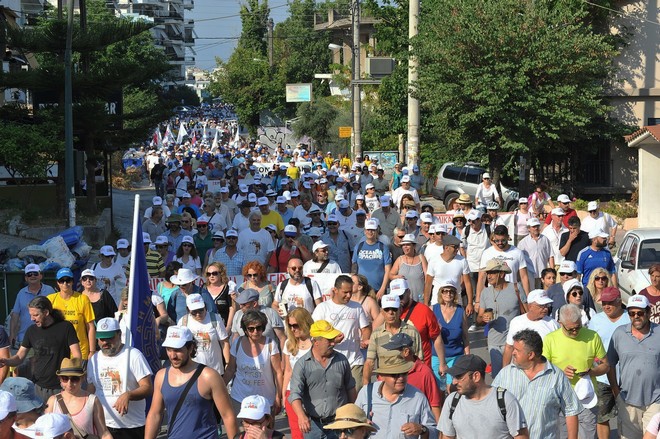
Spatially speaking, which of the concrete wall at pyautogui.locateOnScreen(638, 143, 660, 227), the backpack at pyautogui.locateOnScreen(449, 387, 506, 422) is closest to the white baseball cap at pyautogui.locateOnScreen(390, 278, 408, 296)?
the backpack at pyautogui.locateOnScreen(449, 387, 506, 422)

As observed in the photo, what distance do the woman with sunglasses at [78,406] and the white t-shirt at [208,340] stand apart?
6.91ft

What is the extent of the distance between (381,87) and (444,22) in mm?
12281

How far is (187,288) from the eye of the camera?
10859mm

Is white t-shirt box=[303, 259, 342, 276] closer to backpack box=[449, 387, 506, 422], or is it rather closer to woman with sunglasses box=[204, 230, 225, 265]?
woman with sunglasses box=[204, 230, 225, 265]

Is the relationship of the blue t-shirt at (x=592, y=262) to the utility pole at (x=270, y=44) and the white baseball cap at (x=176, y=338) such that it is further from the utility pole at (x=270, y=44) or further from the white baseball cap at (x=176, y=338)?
the utility pole at (x=270, y=44)

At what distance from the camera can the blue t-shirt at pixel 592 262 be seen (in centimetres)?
1390

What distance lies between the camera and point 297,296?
11102 millimetres

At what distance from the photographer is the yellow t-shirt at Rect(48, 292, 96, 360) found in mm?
10469

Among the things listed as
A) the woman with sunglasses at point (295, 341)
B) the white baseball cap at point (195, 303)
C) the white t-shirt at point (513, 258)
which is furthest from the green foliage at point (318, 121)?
the woman with sunglasses at point (295, 341)

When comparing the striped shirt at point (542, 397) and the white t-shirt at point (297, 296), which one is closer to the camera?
the striped shirt at point (542, 397)

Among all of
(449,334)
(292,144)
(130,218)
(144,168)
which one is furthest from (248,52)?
(449,334)

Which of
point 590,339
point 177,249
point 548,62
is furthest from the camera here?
point 548,62

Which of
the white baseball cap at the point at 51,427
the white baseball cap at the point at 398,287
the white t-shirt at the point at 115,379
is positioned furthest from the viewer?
the white baseball cap at the point at 398,287

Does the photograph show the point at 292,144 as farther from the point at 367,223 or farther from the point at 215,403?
the point at 215,403
